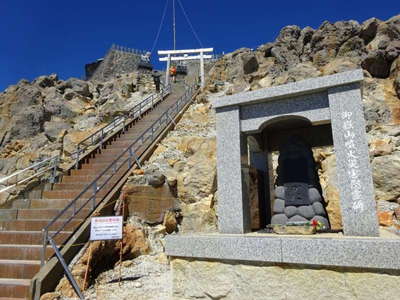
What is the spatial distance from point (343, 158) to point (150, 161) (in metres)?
7.02

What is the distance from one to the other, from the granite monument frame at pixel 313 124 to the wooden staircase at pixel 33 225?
3735 millimetres

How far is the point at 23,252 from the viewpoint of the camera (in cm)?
627

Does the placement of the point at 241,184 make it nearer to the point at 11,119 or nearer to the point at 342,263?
the point at 342,263

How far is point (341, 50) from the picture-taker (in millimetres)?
18281

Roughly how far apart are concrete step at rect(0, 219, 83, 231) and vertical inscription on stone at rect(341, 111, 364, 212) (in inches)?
224

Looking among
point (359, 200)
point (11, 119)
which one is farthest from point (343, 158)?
point (11, 119)

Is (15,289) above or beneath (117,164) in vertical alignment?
beneath

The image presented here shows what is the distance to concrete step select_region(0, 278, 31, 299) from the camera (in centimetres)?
537

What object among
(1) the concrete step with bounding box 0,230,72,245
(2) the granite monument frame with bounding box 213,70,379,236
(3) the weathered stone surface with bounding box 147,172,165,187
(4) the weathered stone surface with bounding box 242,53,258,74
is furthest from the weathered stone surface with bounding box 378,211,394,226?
(4) the weathered stone surface with bounding box 242,53,258,74

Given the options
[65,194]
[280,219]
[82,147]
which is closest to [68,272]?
[65,194]

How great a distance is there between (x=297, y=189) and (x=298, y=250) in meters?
1.79

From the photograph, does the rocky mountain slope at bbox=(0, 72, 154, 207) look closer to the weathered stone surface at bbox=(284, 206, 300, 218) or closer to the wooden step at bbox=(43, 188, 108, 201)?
the wooden step at bbox=(43, 188, 108, 201)

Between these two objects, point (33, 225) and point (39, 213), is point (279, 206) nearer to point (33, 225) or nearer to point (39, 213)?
point (33, 225)

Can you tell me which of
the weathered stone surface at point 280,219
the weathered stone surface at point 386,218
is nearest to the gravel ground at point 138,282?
the weathered stone surface at point 280,219
